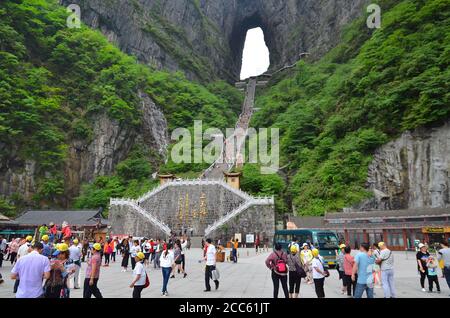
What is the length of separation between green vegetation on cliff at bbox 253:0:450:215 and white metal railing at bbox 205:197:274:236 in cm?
322

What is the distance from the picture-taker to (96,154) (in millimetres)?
44125

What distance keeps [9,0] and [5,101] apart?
1790 centimetres

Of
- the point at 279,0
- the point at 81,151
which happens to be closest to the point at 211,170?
the point at 81,151

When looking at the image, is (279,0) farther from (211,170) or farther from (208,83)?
(211,170)

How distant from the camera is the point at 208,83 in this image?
7569 centimetres

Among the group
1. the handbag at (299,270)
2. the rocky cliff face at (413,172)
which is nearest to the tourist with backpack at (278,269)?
the handbag at (299,270)

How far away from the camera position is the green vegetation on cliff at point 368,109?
28.9 m

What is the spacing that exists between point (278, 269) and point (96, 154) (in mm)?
41361

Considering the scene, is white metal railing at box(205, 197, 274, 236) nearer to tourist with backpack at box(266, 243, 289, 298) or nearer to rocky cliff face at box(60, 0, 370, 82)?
tourist with backpack at box(266, 243, 289, 298)

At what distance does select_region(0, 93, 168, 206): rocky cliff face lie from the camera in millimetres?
36062

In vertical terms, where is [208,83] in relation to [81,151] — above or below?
above

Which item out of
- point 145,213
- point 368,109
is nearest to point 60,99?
point 145,213
